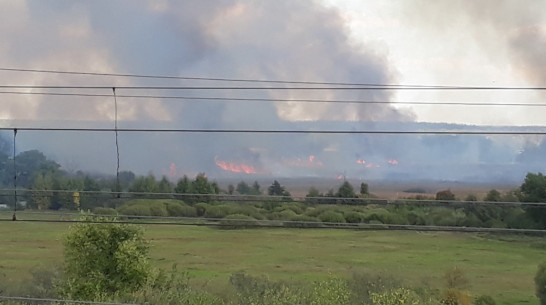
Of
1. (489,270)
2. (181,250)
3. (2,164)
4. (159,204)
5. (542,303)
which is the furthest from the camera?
(181,250)

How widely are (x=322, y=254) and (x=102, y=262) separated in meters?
19.2

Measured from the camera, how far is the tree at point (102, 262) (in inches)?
791

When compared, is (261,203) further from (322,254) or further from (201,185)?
(322,254)

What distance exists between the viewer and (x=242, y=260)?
34.7 meters

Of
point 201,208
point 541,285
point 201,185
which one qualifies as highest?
point 201,185

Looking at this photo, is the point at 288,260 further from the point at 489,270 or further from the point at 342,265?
the point at 489,270

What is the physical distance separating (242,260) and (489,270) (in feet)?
45.5

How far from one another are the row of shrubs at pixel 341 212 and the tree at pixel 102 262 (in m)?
1.53

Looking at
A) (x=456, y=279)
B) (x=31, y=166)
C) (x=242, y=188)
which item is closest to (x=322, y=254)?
(x=456, y=279)

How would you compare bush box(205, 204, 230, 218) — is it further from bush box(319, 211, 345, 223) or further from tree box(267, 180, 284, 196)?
bush box(319, 211, 345, 223)

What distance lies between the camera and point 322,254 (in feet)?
122

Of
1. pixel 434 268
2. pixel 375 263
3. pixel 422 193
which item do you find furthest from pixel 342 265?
pixel 422 193

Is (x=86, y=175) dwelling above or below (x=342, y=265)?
above

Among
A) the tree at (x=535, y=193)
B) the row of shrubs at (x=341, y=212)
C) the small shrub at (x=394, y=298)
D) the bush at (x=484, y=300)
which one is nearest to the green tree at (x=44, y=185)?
the row of shrubs at (x=341, y=212)
